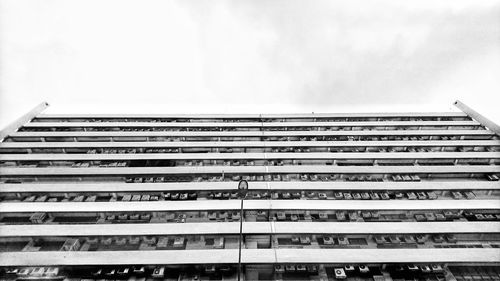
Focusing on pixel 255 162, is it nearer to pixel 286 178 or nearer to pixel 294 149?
pixel 286 178

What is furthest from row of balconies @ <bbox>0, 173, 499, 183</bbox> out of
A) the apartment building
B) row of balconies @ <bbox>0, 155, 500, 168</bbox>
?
row of balconies @ <bbox>0, 155, 500, 168</bbox>

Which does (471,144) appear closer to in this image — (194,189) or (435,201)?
(435,201)

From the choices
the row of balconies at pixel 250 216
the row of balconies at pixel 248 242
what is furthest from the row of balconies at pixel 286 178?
the row of balconies at pixel 248 242

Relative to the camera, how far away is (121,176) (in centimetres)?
2612

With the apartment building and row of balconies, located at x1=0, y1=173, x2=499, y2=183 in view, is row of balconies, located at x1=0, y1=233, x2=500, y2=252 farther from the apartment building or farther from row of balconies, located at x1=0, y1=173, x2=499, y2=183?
row of balconies, located at x1=0, y1=173, x2=499, y2=183

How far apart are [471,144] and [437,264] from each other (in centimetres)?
1765

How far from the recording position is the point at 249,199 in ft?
78.0

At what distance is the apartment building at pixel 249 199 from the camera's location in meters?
18.4

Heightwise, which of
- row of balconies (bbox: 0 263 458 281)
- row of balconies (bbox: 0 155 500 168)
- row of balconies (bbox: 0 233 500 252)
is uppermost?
row of balconies (bbox: 0 155 500 168)

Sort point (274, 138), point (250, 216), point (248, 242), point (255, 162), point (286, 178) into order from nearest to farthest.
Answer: point (248, 242) → point (250, 216) → point (286, 178) → point (255, 162) → point (274, 138)

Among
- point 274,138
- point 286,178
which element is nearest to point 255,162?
point 286,178

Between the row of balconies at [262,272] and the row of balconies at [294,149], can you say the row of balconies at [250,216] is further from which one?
the row of balconies at [294,149]

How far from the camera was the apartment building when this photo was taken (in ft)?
60.4

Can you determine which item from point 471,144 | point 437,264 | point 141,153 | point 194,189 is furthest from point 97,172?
point 471,144
